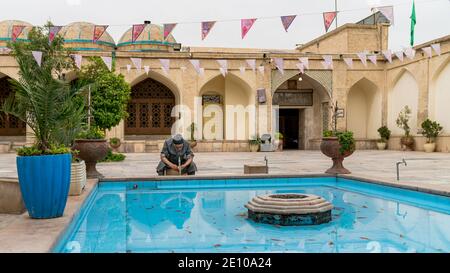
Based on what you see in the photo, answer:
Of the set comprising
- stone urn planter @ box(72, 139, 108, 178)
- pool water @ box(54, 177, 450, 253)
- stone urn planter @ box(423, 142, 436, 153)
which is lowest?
pool water @ box(54, 177, 450, 253)

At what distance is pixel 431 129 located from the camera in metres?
17.0

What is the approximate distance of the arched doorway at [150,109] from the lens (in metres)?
20.1

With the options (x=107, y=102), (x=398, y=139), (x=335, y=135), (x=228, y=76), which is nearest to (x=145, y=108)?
(x=228, y=76)

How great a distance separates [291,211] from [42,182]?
2.32 meters

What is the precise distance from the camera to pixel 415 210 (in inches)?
224

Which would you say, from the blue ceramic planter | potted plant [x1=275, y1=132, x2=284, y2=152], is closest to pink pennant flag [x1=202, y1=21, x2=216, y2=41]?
potted plant [x1=275, y1=132, x2=284, y2=152]

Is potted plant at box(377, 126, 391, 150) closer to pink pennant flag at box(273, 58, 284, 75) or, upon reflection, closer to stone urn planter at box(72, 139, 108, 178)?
pink pennant flag at box(273, 58, 284, 75)

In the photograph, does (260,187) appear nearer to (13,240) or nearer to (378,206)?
(378,206)

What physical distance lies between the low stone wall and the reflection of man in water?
10.6 ft

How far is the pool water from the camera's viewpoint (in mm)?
3969

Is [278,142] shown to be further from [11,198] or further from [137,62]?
[11,198]

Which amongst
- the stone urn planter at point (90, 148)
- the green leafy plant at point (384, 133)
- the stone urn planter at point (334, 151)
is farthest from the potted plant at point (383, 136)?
the stone urn planter at point (90, 148)

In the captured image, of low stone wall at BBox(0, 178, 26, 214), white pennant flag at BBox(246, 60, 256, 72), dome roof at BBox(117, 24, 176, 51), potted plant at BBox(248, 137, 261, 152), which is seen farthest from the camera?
dome roof at BBox(117, 24, 176, 51)

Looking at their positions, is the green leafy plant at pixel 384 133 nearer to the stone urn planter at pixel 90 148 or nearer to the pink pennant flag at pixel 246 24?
the pink pennant flag at pixel 246 24
